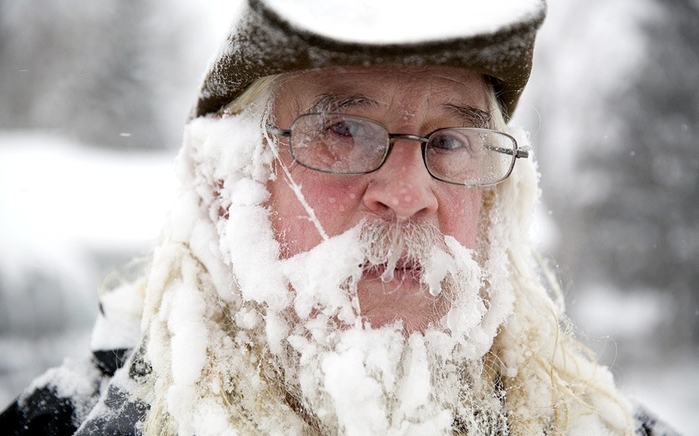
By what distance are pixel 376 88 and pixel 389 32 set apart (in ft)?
0.77

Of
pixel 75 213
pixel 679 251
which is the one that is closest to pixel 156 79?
pixel 75 213

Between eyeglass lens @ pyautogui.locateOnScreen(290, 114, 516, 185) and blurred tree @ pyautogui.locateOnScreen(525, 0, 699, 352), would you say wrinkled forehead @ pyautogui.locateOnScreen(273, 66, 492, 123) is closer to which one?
eyeglass lens @ pyautogui.locateOnScreen(290, 114, 516, 185)

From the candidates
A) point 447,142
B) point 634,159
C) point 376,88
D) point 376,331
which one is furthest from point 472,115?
point 634,159

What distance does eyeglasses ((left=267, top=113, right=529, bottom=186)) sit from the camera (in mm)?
1587

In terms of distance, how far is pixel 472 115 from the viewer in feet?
5.70

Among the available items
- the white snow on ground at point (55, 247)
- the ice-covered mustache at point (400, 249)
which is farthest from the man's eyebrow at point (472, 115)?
the white snow on ground at point (55, 247)

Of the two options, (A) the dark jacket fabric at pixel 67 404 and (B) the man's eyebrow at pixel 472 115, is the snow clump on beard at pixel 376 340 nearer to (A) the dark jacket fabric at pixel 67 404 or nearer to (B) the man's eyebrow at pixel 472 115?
(B) the man's eyebrow at pixel 472 115

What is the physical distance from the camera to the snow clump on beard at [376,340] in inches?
56.1

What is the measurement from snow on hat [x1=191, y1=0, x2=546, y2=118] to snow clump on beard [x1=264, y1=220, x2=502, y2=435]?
19.1 inches

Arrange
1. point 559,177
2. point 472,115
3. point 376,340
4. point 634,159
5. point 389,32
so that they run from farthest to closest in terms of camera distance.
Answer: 1. point 559,177
2. point 634,159
3. point 472,115
4. point 376,340
5. point 389,32

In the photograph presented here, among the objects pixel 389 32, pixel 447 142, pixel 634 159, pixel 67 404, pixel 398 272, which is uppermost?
pixel 389 32

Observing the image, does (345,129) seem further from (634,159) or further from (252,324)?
(634,159)

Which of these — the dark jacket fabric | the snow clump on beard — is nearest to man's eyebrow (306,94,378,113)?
the snow clump on beard

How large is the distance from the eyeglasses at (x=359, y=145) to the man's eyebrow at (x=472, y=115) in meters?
0.04
